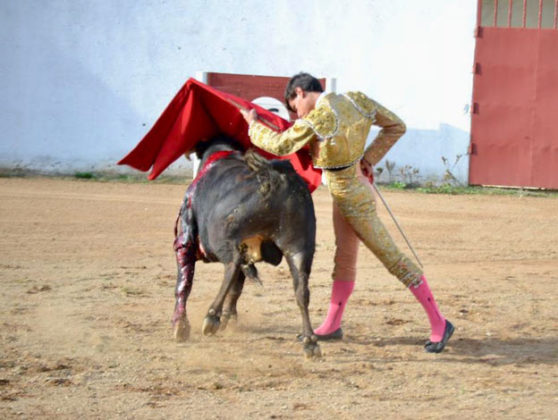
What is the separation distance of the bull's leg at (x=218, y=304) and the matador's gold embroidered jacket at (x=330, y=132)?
536 mm

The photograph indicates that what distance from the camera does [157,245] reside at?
23.6 feet

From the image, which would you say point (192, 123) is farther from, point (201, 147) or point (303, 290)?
point (303, 290)

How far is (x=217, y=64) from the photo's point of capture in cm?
1205

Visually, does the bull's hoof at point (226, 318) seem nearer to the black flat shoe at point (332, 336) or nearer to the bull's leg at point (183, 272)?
the bull's leg at point (183, 272)

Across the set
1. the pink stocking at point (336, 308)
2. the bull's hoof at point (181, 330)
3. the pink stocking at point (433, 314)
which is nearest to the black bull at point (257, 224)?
the bull's hoof at point (181, 330)

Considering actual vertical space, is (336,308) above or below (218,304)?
below

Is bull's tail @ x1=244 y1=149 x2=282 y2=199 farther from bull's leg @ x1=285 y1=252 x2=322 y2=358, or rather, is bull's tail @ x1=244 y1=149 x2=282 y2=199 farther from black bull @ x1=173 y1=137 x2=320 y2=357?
bull's leg @ x1=285 y1=252 x2=322 y2=358

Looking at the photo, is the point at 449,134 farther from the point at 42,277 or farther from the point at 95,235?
the point at 42,277

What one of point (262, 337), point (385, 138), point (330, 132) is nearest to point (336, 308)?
point (262, 337)

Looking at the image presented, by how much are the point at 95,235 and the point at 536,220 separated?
4.44 metres

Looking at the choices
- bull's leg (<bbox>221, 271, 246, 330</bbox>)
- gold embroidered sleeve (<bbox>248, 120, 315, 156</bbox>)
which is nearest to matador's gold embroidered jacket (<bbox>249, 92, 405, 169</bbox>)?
gold embroidered sleeve (<bbox>248, 120, 315, 156</bbox>)

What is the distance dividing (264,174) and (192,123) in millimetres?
779

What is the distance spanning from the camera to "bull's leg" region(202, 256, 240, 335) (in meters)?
3.97

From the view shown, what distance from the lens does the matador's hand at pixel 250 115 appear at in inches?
165
